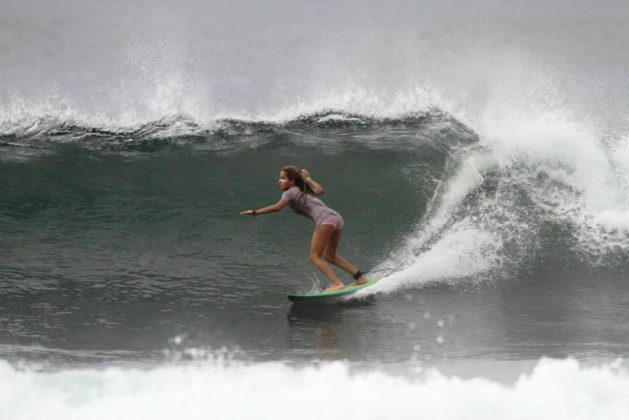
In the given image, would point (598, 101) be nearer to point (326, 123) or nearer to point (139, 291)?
point (326, 123)

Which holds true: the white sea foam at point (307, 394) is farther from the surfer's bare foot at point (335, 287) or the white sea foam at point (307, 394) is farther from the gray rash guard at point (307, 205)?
the gray rash guard at point (307, 205)

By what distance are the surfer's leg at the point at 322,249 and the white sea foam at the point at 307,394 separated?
6.48 ft

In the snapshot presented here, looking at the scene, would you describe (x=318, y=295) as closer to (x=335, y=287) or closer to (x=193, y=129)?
(x=335, y=287)

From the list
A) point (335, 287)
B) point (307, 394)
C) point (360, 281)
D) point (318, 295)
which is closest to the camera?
point (307, 394)

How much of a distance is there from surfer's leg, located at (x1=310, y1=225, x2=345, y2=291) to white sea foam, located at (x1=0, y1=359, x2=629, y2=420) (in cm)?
198

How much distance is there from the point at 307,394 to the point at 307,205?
2572 millimetres

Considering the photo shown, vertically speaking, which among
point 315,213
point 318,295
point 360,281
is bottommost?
point 318,295

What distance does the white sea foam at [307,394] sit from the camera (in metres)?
4.51

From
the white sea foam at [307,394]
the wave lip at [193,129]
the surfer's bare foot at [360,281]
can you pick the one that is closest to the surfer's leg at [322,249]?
the surfer's bare foot at [360,281]

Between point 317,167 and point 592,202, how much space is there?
3.15m

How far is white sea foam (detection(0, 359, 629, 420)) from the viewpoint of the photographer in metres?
4.51

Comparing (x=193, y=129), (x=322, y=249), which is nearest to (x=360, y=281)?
(x=322, y=249)

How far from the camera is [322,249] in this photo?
23.2 feet

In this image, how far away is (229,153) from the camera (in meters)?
10.8
